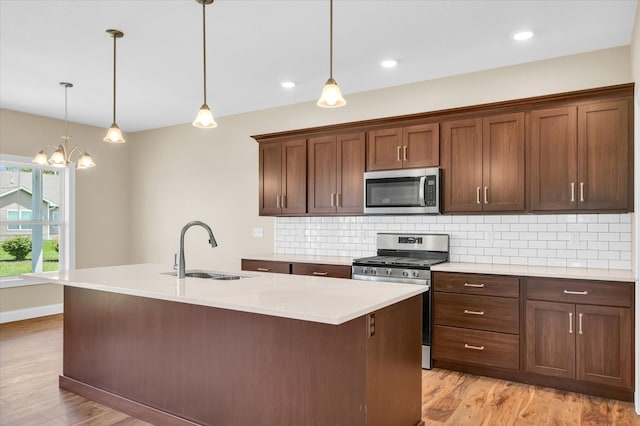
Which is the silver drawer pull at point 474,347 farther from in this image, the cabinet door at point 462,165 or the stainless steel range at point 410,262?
the cabinet door at point 462,165

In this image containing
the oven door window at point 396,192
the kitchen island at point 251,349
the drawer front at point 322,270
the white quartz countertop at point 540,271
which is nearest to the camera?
the kitchen island at point 251,349

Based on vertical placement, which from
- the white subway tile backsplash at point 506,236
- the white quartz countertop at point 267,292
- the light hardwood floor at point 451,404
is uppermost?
the white subway tile backsplash at point 506,236

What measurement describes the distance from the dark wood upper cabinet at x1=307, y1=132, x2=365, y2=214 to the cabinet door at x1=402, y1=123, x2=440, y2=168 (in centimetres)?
45

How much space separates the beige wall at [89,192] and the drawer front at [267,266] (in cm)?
294

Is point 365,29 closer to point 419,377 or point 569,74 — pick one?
point 569,74

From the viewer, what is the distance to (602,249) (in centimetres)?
364

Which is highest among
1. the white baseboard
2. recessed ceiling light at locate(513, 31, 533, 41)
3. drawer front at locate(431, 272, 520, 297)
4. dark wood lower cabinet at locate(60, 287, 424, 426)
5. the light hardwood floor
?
recessed ceiling light at locate(513, 31, 533, 41)

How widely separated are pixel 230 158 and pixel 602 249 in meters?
4.22

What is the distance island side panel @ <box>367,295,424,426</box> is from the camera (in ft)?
7.04

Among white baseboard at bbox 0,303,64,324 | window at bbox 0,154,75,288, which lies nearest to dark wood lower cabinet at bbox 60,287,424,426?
white baseboard at bbox 0,303,64,324

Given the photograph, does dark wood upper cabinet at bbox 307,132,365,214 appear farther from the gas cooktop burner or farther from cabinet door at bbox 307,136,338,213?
the gas cooktop burner

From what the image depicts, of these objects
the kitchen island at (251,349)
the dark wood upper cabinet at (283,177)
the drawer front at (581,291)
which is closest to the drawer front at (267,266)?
the dark wood upper cabinet at (283,177)

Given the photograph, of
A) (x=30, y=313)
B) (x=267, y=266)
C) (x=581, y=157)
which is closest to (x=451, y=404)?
(x=581, y=157)

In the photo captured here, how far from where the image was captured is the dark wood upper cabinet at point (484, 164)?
3.71 metres
